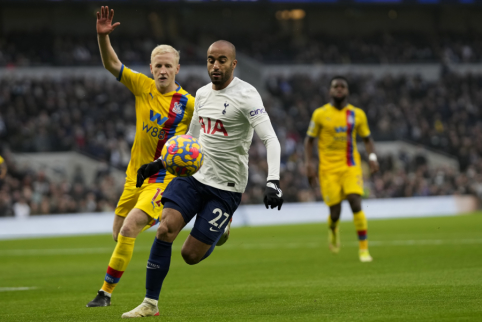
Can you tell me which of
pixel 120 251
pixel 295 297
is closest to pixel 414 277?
pixel 295 297

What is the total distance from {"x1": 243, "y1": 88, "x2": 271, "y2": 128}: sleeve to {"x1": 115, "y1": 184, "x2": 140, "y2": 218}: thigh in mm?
1988

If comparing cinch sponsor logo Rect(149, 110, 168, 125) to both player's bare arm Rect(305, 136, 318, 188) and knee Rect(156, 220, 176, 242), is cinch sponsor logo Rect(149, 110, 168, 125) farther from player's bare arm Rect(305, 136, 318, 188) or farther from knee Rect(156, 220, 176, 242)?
player's bare arm Rect(305, 136, 318, 188)

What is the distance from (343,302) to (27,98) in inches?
1037

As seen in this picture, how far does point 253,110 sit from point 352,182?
5952mm

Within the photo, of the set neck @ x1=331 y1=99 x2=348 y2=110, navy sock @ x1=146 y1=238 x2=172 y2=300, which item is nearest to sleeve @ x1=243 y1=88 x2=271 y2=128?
navy sock @ x1=146 y1=238 x2=172 y2=300

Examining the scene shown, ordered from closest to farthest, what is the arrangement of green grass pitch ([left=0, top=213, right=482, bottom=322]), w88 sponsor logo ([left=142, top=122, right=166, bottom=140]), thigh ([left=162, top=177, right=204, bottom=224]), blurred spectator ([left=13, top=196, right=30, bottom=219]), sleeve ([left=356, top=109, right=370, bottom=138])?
1. green grass pitch ([left=0, top=213, right=482, bottom=322])
2. thigh ([left=162, top=177, right=204, bottom=224])
3. w88 sponsor logo ([left=142, top=122, right=166, bottom=140])
4. sleeve ([left=356, top=109, right=370, bottom=138])
5. blurred spectator ([left=13, top=196, right=30, bottom=219])

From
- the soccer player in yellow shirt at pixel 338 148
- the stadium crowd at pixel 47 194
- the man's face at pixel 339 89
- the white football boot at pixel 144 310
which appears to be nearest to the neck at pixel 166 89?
the white football boot at pixel 144 310

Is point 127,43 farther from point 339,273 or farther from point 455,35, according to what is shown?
point 339,273

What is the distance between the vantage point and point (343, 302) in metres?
6.76

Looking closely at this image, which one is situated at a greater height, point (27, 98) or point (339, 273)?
point (27, 98)

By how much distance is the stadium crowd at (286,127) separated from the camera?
84.5 feet

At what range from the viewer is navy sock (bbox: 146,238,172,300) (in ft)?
20.7

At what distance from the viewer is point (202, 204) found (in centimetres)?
672

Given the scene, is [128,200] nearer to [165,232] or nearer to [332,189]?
[165,232]
